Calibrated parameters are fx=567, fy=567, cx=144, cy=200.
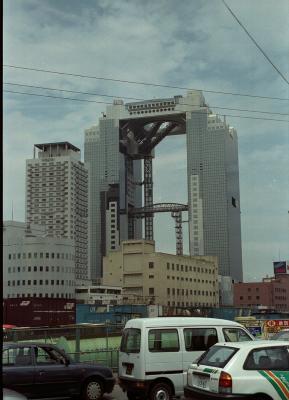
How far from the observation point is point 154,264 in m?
157

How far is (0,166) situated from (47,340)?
16.2m

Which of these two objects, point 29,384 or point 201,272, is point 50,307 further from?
point 201,272

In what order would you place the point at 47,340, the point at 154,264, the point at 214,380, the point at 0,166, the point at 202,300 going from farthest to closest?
the point at 202,300
the point at 154,264
the point at 47,340
the point at 214,380
the point at 0,166

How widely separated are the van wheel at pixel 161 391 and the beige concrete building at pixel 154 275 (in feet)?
457

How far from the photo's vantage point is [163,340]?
1266 cm

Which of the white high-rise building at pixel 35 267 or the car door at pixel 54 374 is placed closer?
the car door at pixel 54 374

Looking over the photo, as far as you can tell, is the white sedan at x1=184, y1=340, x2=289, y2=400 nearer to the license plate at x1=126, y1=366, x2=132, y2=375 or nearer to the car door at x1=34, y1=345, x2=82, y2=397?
the license plate at x1=126, y1=366, x2=132, y2=375

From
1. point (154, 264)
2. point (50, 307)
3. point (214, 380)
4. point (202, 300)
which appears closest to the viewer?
point (214, 380)

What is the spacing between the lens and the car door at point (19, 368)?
1245 centimetres

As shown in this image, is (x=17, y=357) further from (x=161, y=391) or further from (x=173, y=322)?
(x=173, y=322)

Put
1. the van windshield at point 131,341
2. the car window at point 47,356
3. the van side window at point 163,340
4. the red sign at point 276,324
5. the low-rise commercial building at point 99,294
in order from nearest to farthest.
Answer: the van side window at point 163,340 → the van windshield at point 131,341 → the car window at point 47,356 → the red sign at point 276,324 → the low-rise commercial building at point 99,294

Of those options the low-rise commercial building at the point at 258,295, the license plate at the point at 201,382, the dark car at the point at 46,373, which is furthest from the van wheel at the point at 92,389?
the low-rise commercial building at the point at 258,295

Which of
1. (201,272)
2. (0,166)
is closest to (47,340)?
(0,166)

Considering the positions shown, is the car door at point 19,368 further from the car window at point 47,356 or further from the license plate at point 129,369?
the license plate at point 129,369
